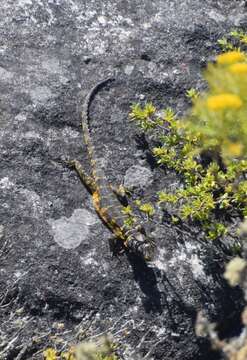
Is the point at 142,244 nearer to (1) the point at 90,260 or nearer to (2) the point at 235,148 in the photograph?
(1) the point at 90,260

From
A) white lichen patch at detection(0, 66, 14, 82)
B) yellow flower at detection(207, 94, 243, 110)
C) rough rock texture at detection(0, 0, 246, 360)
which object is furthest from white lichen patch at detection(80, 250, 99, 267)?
yellow flower at detection(207, 94, 243, 110)

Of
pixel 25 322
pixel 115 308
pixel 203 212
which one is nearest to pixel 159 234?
pixel 203 212

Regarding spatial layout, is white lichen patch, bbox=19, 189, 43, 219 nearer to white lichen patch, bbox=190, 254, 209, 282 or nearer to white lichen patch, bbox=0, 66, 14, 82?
white lichen patch, bbox=0, 66, 14, 82

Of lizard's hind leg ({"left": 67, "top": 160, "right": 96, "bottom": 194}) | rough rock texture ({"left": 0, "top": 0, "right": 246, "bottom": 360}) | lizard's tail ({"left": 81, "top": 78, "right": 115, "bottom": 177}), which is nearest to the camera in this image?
rough rock texture ({"left": 0, "top": 0, "right": 246, "bottom": 360})

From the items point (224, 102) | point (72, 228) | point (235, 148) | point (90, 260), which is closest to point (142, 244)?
point (90, 260)

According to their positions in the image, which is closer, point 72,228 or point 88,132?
point 72,228

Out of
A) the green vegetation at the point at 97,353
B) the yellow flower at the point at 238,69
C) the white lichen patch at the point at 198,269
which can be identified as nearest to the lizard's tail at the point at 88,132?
the white lichen patch at the point at 198,269

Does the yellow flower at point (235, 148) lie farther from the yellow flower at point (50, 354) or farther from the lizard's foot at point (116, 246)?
the yellow flower at point (50, 354)
